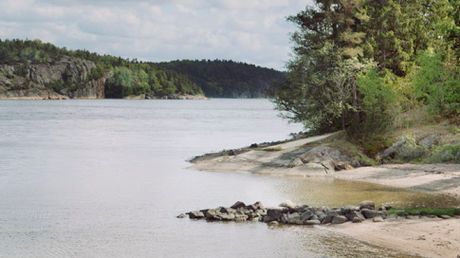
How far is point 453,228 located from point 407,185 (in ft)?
55.6

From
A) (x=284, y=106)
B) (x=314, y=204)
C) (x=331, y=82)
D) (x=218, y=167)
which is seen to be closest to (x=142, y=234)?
(x=314, y=204)

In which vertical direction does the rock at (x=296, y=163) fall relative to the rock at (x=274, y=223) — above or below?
above

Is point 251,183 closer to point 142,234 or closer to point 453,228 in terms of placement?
point 142,234

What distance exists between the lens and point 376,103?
204 ft

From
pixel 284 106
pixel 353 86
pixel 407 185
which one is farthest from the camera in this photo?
pixel 284 106

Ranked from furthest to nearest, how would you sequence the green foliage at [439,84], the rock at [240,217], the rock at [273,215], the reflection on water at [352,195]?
the reflection on water at [352,195], the green foliage at [439,84], the rock at [240,217], the rock at [273,215]

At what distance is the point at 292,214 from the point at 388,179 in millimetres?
17041

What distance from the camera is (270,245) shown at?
2983 centimetres

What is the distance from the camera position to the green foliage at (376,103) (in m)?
61.5

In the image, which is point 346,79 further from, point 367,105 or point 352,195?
point 352,195

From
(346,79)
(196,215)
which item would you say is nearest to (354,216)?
(196,215)

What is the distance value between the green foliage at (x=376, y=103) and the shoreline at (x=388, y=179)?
15.5ft

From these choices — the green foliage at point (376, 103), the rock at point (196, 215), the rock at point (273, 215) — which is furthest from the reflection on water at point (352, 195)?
the green foliage at point (376, 103)

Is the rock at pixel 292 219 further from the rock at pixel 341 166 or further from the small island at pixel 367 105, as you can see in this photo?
the rock at pixel 341 166
